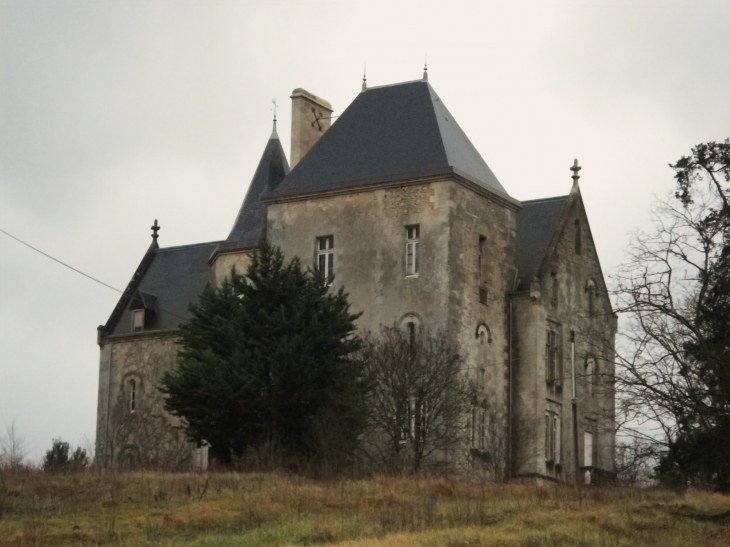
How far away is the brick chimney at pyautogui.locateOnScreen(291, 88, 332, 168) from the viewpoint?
5397cm

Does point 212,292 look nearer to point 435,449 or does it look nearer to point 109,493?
point 435,449

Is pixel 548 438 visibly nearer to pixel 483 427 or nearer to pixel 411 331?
pixel 483 427

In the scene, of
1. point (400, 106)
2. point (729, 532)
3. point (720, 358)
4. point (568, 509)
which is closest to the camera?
point (729, 532)

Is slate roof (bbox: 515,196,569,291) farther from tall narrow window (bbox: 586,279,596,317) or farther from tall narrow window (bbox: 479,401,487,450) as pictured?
tall narrow window (bbox: 479,401,487,450)

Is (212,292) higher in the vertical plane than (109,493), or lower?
higher

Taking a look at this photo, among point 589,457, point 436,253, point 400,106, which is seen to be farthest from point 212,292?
point 589,457

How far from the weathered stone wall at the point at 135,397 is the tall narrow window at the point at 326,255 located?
8178 millimetres

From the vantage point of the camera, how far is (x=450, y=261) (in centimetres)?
4659

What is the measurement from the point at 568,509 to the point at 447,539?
4621mm

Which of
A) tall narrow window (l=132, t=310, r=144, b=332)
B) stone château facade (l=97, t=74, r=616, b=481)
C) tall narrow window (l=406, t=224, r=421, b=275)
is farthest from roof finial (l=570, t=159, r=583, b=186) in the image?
tall narrow window (l=132, t=310, r=144, b=332)

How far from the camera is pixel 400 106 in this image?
5069 centimetres

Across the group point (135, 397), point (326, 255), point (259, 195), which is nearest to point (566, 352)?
point (326, 255)

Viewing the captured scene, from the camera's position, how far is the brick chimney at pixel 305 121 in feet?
177

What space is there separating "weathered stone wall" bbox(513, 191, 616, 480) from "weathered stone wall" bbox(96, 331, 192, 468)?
11566 millimetres
